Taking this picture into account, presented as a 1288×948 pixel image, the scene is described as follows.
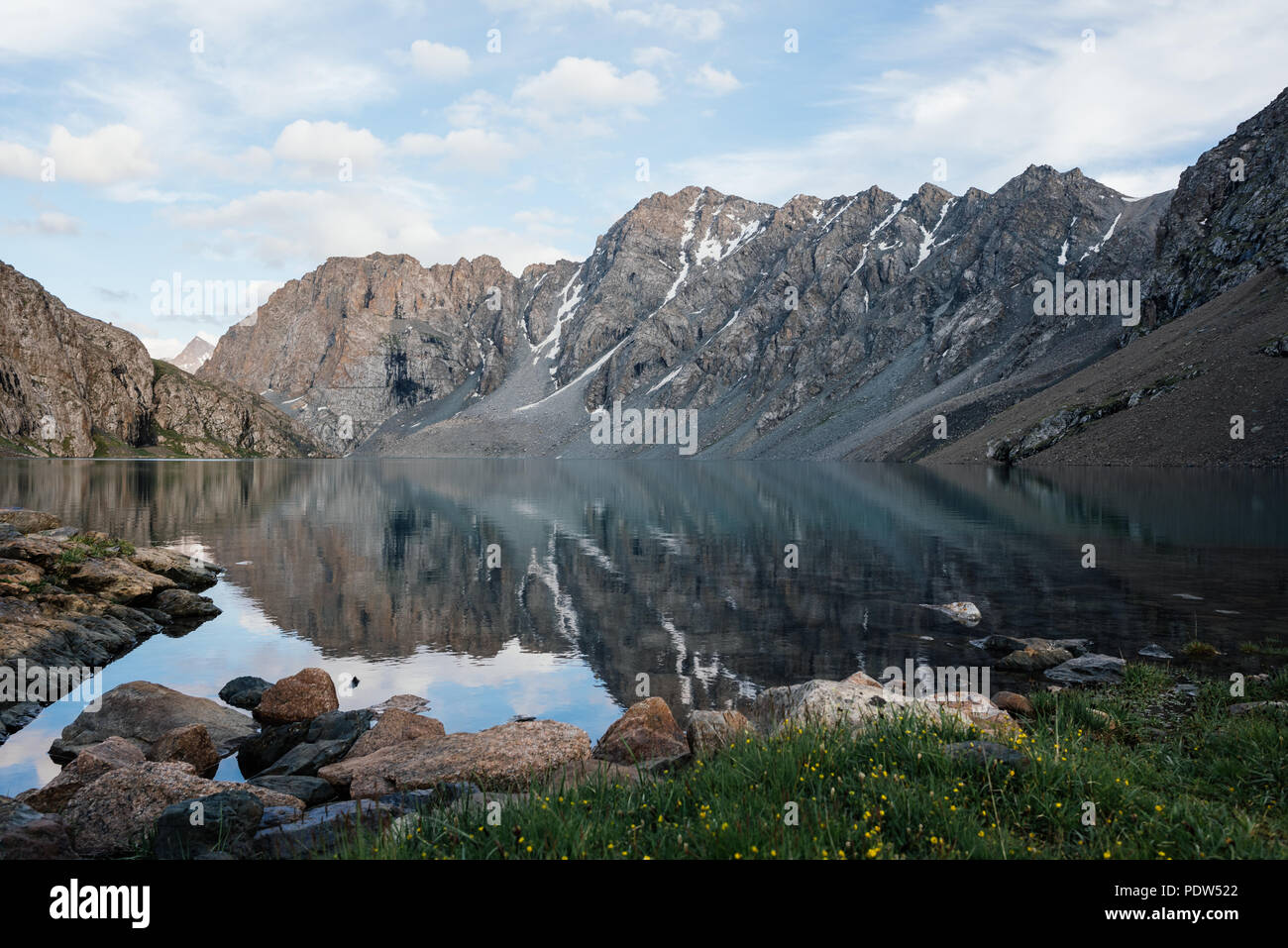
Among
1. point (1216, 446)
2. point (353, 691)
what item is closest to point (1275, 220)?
point (1216, 446)

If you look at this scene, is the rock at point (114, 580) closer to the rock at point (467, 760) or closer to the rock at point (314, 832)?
the rock at point (467, 760)

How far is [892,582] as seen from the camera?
31844mm

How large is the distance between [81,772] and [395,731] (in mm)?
5163

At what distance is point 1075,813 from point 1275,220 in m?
162

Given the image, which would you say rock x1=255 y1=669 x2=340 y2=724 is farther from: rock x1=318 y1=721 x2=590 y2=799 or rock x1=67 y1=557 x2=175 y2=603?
rock x1=67 y1=557 x2=175 y2=603

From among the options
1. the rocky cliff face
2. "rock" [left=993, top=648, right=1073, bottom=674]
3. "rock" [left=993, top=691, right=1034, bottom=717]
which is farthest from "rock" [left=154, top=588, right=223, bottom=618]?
the rocky cliff face

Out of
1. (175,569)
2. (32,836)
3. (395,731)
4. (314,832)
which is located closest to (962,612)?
(395,731)

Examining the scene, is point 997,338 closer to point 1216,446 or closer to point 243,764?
point 1216,446

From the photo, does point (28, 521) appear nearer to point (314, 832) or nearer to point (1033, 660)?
point (314, 832)

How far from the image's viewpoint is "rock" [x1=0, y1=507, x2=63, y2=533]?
36366 mm

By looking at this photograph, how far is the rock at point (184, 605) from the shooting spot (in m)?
28.2

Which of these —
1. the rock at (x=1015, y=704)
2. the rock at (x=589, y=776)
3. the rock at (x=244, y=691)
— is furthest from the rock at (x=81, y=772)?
the rock at (x=1015, y=704)

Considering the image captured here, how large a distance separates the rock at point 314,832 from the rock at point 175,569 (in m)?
27.9

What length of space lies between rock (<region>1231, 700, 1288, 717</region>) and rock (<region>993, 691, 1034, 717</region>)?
3.16 metres
